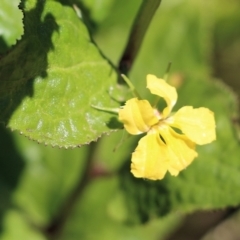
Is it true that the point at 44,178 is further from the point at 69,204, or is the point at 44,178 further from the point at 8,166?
the point at 69,204

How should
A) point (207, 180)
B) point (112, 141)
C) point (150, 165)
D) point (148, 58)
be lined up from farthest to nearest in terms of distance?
point (148, 58) < point (112, 141) < point (207, 180) < point (150, 165)

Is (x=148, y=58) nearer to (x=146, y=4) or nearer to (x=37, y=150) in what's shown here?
(x=37, y=150)

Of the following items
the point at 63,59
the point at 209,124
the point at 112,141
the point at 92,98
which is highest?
the point at 63,59

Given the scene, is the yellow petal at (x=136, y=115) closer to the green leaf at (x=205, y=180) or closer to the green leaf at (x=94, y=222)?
the green leaf at (x=205, y=180)

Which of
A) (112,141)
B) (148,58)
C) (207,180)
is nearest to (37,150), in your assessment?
(112,141)

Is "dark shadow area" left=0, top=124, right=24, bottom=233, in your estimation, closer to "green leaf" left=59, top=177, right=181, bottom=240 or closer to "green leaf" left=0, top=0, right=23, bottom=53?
"green leaf" left=59, top=177, right=181, bottom=240

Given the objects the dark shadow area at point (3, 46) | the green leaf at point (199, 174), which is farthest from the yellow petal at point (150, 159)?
the green leaf at point (199, 174)

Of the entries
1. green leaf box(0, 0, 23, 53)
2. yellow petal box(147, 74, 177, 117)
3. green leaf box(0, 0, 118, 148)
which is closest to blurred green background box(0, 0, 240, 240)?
green leaf box(0, 0, 23, 53)

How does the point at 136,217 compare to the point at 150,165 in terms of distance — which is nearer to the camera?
the point at 150,165
